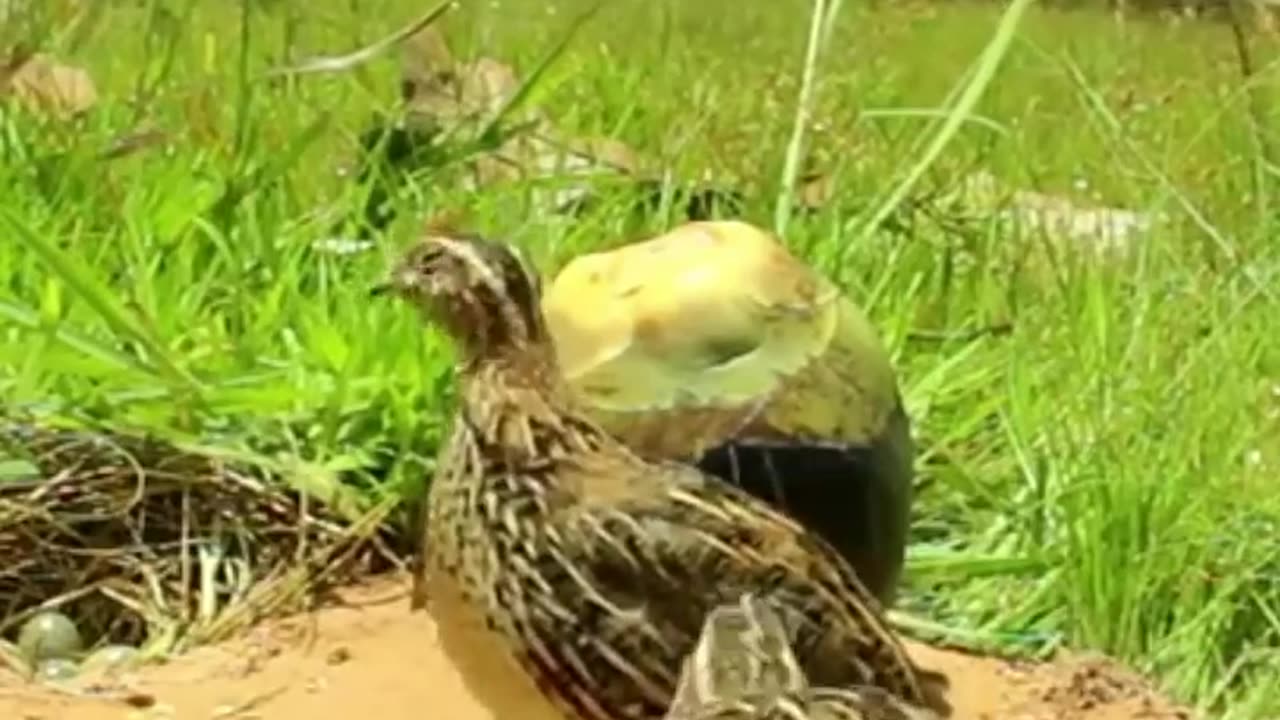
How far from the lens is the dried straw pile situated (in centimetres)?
391

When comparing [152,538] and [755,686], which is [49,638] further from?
[755,686]

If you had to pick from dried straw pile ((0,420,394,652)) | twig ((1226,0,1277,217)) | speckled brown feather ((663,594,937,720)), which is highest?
twig ((1226,0,1277,217))

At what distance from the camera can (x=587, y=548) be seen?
3.17 meters

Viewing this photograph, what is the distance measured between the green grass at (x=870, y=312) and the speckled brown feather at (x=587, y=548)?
0.70m

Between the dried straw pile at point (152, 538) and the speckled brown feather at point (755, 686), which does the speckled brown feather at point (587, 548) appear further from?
the dried straw pile at point (152, 538)

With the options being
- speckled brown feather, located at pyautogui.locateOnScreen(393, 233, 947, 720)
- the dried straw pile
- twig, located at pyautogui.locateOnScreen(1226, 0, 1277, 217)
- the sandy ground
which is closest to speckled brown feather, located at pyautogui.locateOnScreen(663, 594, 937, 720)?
speckled brown feather, located at pyautogui.locateOnScreen(393, 233, 947, 720)

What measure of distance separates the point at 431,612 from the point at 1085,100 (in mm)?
1693

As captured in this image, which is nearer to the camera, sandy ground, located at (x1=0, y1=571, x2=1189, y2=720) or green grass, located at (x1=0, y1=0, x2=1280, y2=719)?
sandy ground, located at (x1=0, y1=571, x2=1189, y2=720)

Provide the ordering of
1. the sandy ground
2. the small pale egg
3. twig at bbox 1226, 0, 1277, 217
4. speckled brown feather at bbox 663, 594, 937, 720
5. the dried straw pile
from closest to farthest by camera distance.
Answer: speckled brown feather at bbox 663, 594, 937, 720 → the sandy ground → the small pale egg → the dried straw pile → twig at bbox 1226, 0, 1277, 217

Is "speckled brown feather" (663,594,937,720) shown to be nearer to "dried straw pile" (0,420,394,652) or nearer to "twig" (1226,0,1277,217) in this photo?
"dried straw pile" (0,420,394,652)

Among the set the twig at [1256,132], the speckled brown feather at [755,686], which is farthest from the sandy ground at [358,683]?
the twig at [1256,132]

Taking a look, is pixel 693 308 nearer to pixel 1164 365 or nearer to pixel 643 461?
pixel 643 461

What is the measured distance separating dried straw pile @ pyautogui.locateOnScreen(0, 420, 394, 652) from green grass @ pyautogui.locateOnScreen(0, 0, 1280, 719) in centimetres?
6

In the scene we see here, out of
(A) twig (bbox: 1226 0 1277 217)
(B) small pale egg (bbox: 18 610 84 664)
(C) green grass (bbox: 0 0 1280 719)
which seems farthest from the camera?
(A) twig (bbox: 1226 0 1277 217)
